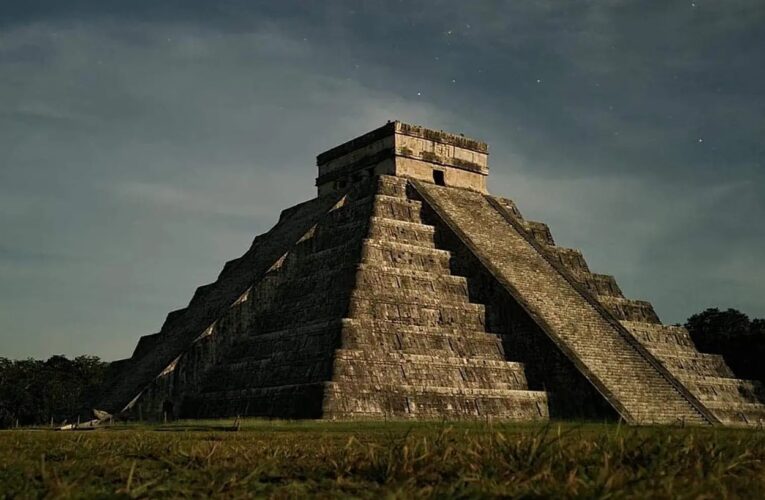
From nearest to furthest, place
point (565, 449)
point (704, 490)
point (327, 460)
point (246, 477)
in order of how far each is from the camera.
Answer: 1. point (704, 490)
2. point (246, 477)
3. point (565, 449)
4. point (327, 460)

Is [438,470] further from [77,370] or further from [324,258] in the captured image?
[77,370]

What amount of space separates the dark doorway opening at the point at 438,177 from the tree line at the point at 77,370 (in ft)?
56.5

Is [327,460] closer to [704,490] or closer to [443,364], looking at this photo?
[704,490]

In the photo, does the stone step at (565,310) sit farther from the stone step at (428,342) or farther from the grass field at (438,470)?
the grass field at (438,470)

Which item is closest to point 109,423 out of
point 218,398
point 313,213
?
point 218,398

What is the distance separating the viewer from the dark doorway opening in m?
40.9

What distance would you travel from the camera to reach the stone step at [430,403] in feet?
87.0

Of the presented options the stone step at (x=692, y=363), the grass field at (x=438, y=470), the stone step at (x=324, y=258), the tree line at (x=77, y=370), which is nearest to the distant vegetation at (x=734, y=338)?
the tree line at (x=77, y=370)

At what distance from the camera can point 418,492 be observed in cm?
764

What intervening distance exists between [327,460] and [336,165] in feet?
110

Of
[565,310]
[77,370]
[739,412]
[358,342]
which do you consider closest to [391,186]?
[565,310]

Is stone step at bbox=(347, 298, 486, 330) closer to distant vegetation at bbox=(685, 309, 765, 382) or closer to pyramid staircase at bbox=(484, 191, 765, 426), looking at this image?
pyramid staircase at bbox=(484, 191, 765, 426)

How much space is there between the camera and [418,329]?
30172 millimetres

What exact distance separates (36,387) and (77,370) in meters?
5.51
